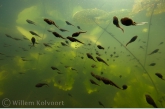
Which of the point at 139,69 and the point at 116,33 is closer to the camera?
the point at 139,69

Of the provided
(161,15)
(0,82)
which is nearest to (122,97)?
(161,15)

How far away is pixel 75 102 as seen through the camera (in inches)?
512

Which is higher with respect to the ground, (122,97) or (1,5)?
(1,5)

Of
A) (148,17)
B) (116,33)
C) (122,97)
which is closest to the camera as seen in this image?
(122,97)

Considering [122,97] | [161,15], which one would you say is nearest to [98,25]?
[161,15]

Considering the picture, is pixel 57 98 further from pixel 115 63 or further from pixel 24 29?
pixel 24 29

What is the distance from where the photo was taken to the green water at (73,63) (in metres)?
12.2

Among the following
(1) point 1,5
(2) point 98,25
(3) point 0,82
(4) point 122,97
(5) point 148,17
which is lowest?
(3) point 0,82

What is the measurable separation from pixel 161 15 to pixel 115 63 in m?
6.30

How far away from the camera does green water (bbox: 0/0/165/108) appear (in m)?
12.2

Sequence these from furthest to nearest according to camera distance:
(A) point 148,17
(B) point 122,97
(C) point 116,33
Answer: (C) point 116,33, (A) point 148,17, (B) point 122,97

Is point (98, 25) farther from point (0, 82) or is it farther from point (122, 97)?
point (0, 82)

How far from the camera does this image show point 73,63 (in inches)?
547

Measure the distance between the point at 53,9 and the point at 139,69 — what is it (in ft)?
34.3
